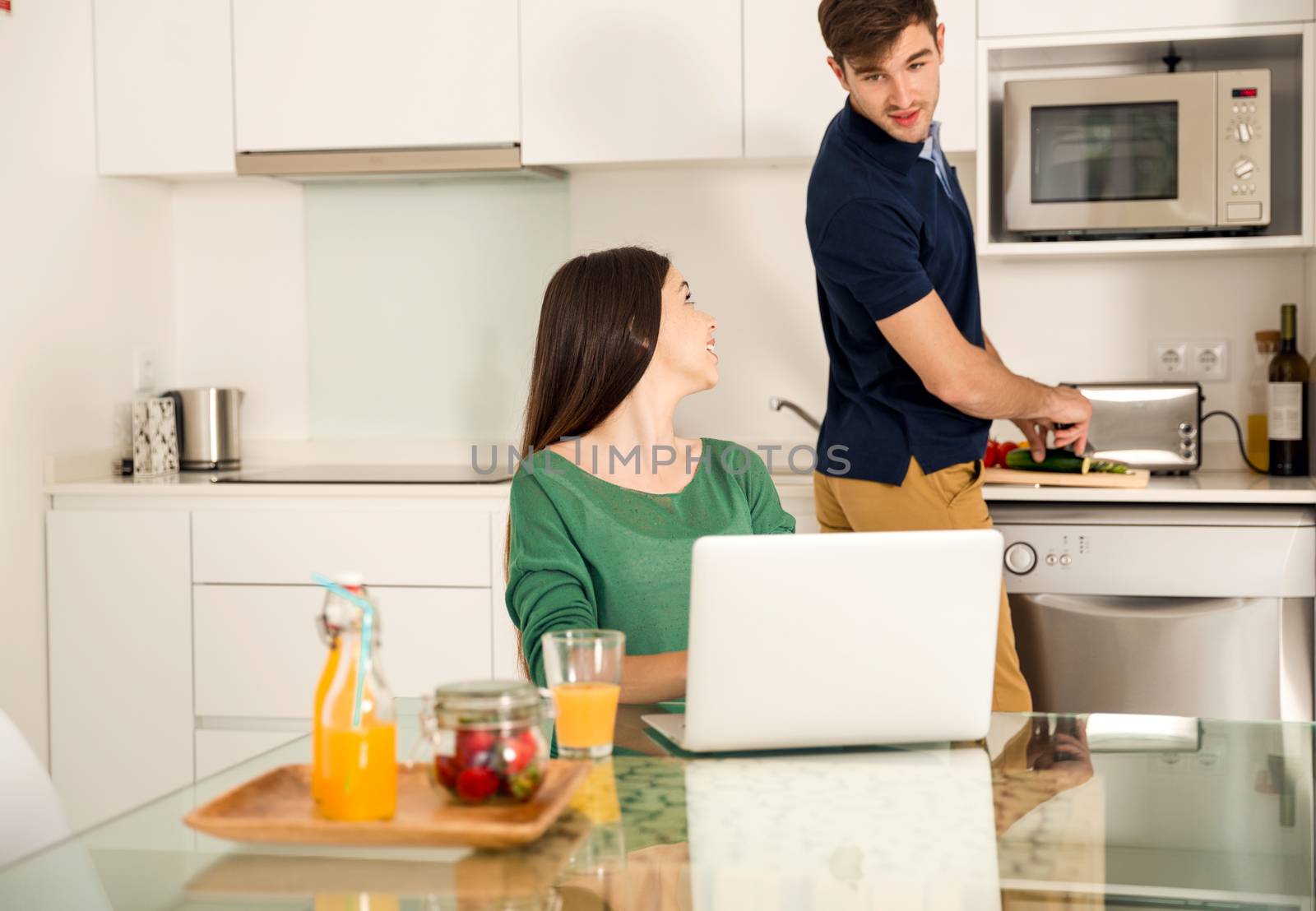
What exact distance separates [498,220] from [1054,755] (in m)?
2.35

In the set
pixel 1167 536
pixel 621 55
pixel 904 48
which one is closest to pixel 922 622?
pixel 904 48

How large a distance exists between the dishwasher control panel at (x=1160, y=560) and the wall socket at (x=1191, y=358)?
0.62 m

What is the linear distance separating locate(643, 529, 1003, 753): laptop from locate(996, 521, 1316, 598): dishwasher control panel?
4.20ft

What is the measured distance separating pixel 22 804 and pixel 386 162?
78.3 inches

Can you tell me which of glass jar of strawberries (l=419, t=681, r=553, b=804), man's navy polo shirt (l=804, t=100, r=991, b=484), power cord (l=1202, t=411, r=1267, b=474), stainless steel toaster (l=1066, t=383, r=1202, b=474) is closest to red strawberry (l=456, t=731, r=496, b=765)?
glass jar of strawberries (l=419, t=681, r=553, b=804)

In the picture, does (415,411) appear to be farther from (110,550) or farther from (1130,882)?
(1130,882)

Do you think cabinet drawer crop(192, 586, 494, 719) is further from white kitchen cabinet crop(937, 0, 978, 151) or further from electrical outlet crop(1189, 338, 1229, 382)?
electrical outlet crop(1189, 338, 1229, 382)

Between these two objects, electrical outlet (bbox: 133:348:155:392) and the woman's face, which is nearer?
the woman's face

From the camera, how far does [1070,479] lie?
2.47 meters

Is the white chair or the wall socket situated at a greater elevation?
the wall socket

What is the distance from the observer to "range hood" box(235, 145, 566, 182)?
292 cm

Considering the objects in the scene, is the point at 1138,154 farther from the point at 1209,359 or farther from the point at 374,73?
the point at 374,73

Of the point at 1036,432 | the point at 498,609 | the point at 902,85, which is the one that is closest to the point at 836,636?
the point at 902,85

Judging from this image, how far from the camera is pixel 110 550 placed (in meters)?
2.88
